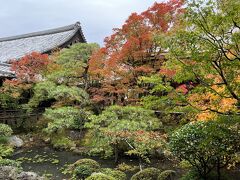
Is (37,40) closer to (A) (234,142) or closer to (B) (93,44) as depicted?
(B) (93,44)

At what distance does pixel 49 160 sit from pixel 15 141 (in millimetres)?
4533

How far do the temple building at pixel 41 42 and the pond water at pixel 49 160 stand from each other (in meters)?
16.6

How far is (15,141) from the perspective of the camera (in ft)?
71.2

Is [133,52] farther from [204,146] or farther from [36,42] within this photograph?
[36,42]

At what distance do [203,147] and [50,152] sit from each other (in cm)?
1280

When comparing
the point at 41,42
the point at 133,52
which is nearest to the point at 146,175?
the point at 133,52

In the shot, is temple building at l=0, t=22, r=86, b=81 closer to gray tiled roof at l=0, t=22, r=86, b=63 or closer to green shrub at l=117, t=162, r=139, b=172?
gray tiled roof at l=0, t=22, r=86, b=63

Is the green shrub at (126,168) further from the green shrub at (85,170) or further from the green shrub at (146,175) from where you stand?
the green shrub at (146,175)

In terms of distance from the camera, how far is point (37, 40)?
40.4 metres

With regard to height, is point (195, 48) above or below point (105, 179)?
above

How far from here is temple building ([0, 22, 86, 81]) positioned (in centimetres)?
3611

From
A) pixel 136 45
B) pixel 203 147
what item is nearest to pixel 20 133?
pixel 136 45

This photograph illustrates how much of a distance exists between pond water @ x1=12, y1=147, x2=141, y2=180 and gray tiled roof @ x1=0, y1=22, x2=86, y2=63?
1661 centimetres

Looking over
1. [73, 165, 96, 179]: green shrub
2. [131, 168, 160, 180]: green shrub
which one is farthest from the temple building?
[131, 168, 160, 180]: green shrub
